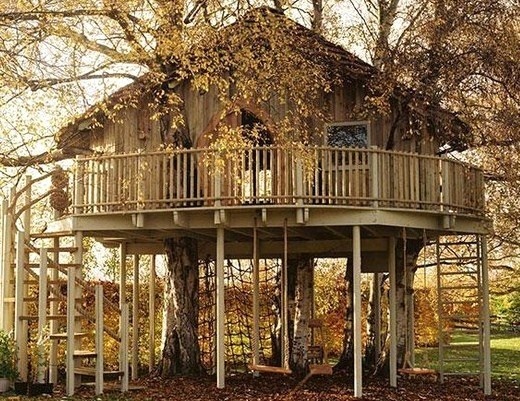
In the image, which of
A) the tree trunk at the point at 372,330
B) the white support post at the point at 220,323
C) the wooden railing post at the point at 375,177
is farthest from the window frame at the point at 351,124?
the tree trunk at the point at 372,330

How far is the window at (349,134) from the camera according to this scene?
20984mm

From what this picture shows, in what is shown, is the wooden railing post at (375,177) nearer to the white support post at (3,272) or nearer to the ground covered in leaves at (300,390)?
the ground covered in leaves at (300,390)

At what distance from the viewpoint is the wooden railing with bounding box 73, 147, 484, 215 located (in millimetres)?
16922

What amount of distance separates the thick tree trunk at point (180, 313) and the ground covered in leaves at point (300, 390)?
703 mm

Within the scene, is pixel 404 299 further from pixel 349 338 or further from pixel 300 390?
pixel 300 390

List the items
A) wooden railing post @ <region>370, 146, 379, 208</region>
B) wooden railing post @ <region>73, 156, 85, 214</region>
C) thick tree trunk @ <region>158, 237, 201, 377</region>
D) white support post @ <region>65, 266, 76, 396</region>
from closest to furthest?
white support post @ <region>65, 266, 76, 396</region>
wooden railing post @ <region>370, 146, 379, 208</region>
wooden railing post @ <region>73, 156, 85, 214</region>
thick tree trunk @ <region>158, 237, 201, 377</region>

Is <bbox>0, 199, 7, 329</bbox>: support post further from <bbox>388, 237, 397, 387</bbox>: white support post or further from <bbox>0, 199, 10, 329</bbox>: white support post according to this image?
<bbox>388, 237, 397, 387</bbox>: white support post

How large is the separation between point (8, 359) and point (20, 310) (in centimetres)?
101

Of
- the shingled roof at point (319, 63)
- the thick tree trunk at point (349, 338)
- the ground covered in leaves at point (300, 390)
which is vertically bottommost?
the ground covered in leaves at point (300, 390)

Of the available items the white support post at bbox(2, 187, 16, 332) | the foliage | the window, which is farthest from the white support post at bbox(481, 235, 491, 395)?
the white support post at bbox(2, 187, 16, 332)

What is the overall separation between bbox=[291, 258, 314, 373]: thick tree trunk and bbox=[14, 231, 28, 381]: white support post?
6458 mm

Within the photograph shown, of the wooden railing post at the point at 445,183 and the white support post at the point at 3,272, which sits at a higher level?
the wooden railing post at the point at 445,183

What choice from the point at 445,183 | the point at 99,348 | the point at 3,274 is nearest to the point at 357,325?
the point at 445,183

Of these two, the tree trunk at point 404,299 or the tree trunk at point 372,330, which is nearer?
the tree trunk at point 404,299
